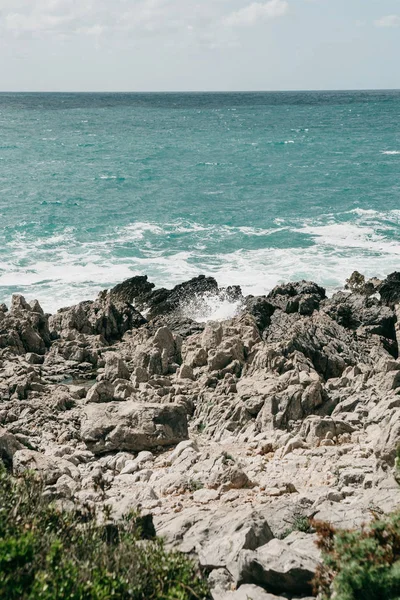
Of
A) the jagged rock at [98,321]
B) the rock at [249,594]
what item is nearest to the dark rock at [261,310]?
the jagged rock at [98,321]

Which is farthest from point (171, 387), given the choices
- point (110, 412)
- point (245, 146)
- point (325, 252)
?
point (245, 146)

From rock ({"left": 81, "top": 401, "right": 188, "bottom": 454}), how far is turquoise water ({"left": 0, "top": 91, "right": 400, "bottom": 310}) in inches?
633

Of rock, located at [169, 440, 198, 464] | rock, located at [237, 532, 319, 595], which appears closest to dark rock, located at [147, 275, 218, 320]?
rock, located at [169, 440, 198, 464]

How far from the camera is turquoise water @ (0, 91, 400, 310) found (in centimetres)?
A: 3988

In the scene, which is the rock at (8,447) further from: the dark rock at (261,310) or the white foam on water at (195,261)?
the white foam on water at (195,261)

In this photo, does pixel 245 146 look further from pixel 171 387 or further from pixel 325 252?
pixel 171 387

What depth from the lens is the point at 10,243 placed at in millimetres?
45438

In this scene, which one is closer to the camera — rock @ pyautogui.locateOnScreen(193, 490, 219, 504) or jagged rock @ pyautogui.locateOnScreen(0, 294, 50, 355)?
rock @ pyautogui.locateOnScreen(193, 490, 219, 504)

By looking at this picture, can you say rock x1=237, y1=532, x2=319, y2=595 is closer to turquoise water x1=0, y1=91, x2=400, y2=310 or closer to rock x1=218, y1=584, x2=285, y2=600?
rock x1=218, y1=584, x2=285, y2=600

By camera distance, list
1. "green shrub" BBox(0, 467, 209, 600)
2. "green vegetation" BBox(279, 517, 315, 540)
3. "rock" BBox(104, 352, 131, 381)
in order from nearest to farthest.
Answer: "green shrub" BBox(0, 467, 209, 600), "green vegetation" BBox(279, 517, 315, 540), "rock" BBox(104, 352, 131, 381)

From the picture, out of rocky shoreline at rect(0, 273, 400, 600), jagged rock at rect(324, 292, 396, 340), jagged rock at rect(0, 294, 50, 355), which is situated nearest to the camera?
rocky shoreline at rect(0, 273, 400, 600)

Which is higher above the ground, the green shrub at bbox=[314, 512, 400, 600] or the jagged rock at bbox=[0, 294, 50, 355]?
the green shrub at bbox=[314, 512, 400, 600]

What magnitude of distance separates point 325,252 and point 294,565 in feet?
111

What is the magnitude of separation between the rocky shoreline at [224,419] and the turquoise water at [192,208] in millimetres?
7989
